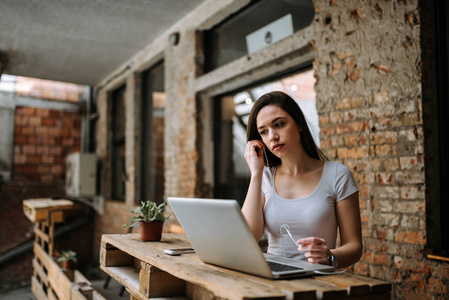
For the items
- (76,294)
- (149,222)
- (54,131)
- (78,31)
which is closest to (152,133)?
(78,31)

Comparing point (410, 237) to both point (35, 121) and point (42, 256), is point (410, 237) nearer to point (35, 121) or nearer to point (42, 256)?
point (42, 256)

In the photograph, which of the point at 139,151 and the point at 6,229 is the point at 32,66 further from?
the point at 6,229

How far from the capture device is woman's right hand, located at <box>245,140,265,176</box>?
5.58 ft

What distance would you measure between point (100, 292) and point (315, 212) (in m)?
3.55

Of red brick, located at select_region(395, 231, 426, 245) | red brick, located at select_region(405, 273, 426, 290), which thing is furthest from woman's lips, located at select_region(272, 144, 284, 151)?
red brick, located at select_region(405, 273, 426, 290)

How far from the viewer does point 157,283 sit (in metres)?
1.54

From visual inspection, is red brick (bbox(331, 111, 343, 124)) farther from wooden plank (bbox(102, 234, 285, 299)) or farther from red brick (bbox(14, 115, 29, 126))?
red brick (bbox(14, 115, 29, 126))

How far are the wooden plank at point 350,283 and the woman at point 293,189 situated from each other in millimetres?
315

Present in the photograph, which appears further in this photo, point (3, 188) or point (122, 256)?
point (3, 188)

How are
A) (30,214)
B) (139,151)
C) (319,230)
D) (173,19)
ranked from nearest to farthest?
(319,230), (173,19), (30,214), (139,151)

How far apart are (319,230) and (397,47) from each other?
1.17 metres

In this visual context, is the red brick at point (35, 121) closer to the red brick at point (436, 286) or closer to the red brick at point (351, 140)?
the red brick at point (351, 140)

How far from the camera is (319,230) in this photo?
157 cm

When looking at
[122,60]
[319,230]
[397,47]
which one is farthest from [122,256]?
[122,60]
